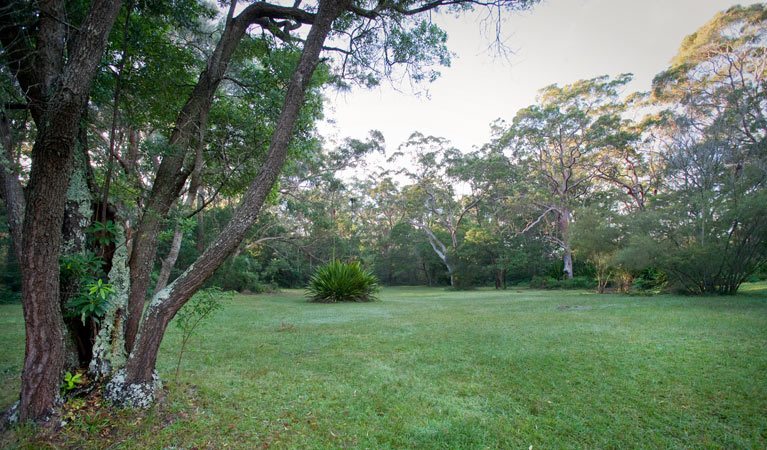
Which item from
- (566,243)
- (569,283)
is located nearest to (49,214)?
(569,283)

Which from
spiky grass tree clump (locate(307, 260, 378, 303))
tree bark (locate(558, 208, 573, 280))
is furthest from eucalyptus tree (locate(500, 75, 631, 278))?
spiky grass tree clump (locate(307, 260, 378, 303))

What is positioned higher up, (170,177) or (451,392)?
(170,177)

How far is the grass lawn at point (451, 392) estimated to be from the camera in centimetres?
210

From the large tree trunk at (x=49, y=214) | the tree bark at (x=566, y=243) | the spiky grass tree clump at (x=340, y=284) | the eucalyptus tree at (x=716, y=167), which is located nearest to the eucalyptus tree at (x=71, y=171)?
the large tree trunk at (x=49, y=214)

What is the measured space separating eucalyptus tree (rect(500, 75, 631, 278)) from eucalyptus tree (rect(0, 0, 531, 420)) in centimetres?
1749

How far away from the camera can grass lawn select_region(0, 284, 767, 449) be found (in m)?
2.10

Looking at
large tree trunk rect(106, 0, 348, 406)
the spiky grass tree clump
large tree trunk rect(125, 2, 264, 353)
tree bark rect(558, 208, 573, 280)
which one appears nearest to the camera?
large tree trunk rect(106, 0, 348, 406)

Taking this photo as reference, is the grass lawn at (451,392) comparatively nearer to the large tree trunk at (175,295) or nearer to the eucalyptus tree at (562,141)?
the large tree trunk at (175,295)

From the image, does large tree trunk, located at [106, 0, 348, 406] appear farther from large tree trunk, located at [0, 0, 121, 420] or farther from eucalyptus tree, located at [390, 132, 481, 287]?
eucalyptus tree, located at [390, 132, 481, 287]

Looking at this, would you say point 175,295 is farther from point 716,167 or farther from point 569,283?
point 569,283

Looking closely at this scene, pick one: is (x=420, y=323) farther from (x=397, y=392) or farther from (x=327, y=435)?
(x=327, y=435)

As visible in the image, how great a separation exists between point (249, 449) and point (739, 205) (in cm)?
1196

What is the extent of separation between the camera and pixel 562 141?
19.0 meters

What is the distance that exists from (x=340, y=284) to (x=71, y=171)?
9334 millimetres
